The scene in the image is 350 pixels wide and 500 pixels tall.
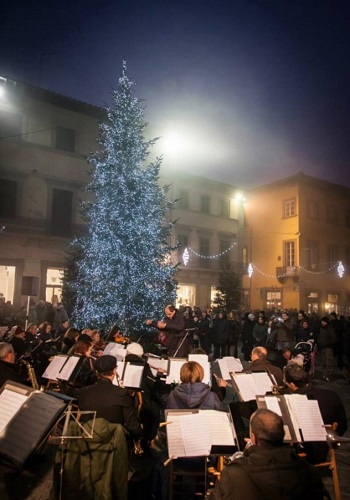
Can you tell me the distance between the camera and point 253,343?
16.8 m

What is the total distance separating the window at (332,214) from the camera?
42272 mm

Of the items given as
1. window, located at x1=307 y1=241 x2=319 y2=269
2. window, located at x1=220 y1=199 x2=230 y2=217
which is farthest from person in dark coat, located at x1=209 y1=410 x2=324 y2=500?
window, located at x1=307 y1=241 x2=319 y2=269

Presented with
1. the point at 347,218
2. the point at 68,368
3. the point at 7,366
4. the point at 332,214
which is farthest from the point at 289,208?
the point at 7,366

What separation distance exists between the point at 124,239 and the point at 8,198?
9.94 meters

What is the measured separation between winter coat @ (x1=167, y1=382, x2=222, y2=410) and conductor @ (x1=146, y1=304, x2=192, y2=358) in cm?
487

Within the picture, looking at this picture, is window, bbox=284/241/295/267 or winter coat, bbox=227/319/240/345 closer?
winter coat, bbox=227/319/240/345

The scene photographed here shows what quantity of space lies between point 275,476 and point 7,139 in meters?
24.7

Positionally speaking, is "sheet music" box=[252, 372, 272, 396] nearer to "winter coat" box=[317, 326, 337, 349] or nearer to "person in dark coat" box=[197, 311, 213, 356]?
"winter coat" box=[317, 326, 337, 349]

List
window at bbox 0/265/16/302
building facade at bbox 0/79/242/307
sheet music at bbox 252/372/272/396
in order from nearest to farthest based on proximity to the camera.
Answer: sheet music at bbox 252/372/272/396, window at bbox 0/265/16/302, building facade at bbox 0/79/242/307

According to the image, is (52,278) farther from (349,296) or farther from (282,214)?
(349,296)

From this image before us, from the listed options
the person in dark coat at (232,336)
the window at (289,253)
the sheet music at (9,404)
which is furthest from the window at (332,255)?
the sheet music at (9,404)

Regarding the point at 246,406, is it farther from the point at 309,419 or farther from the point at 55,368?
the point at 55,368

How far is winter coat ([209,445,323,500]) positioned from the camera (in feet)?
8.86

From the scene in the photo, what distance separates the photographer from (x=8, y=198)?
23.3 meters
